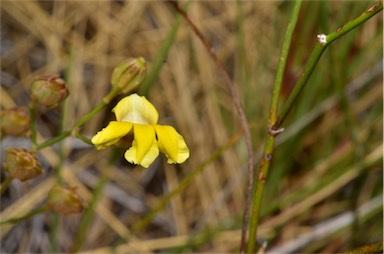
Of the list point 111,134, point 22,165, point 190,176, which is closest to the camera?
point 111,134

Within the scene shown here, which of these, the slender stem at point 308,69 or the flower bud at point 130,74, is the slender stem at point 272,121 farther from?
the flower bud at point 130,74

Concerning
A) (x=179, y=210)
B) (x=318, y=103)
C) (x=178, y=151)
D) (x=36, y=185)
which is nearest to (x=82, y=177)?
(x=36, y=185)

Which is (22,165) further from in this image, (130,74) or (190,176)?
(190,176)

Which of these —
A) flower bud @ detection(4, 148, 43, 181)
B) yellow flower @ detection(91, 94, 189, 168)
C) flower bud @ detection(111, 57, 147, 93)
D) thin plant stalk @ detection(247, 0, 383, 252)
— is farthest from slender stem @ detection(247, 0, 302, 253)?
flower bud @ detection(4, 148, 43, 181)

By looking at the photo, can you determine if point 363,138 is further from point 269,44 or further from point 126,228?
point 126,228

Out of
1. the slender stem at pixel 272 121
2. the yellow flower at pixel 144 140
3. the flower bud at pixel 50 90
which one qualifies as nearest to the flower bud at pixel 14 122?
the flower bud at pixel 50 90

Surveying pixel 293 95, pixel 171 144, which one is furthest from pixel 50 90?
pixel 293 95

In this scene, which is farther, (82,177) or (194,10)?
(194,10)
